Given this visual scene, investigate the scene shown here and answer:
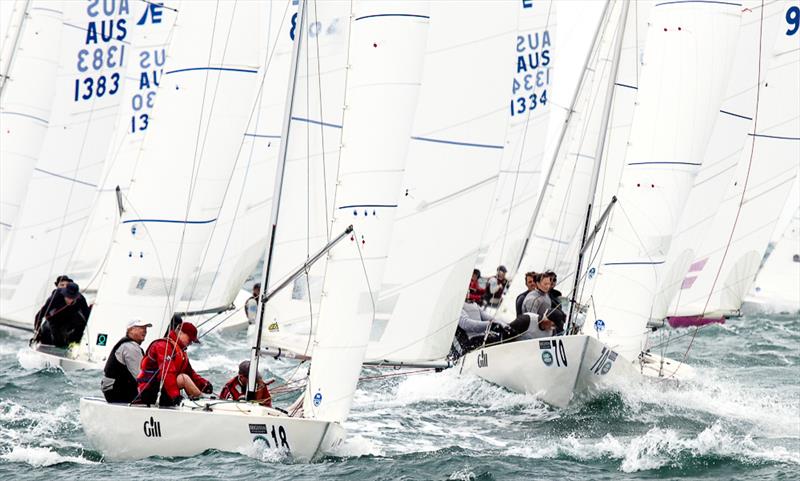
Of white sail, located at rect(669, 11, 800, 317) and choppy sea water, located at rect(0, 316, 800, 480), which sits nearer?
choppy sea water, located at rect(0, 316, 800, 480)

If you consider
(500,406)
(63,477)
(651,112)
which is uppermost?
(651,112)

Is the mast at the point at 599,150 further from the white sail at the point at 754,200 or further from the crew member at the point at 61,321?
the crew member at the point at 61,321

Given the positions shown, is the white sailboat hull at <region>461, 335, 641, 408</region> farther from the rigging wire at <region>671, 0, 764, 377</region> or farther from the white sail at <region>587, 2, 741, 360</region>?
the rigging wire at <region>671, 0, 764, 377</region>

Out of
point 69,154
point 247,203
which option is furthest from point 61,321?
point 69,154

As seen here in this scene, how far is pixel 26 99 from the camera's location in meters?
20.4

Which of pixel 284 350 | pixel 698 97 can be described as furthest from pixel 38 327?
pixel 698 97

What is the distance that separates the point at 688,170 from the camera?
1599 cm

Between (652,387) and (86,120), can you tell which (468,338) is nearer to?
(652,387)

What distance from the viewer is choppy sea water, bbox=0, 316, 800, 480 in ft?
41.1

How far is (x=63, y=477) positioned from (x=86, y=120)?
988 cm

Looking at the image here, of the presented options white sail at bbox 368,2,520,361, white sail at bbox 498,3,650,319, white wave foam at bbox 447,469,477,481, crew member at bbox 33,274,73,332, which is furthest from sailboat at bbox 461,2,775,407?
crew member at bbox 33,274,73,332

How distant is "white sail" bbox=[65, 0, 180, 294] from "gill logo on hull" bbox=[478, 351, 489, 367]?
6668 millimetres

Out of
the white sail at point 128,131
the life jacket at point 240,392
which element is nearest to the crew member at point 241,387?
the life jacket at point 240,392

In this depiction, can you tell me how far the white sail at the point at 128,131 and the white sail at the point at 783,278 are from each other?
11.2m
